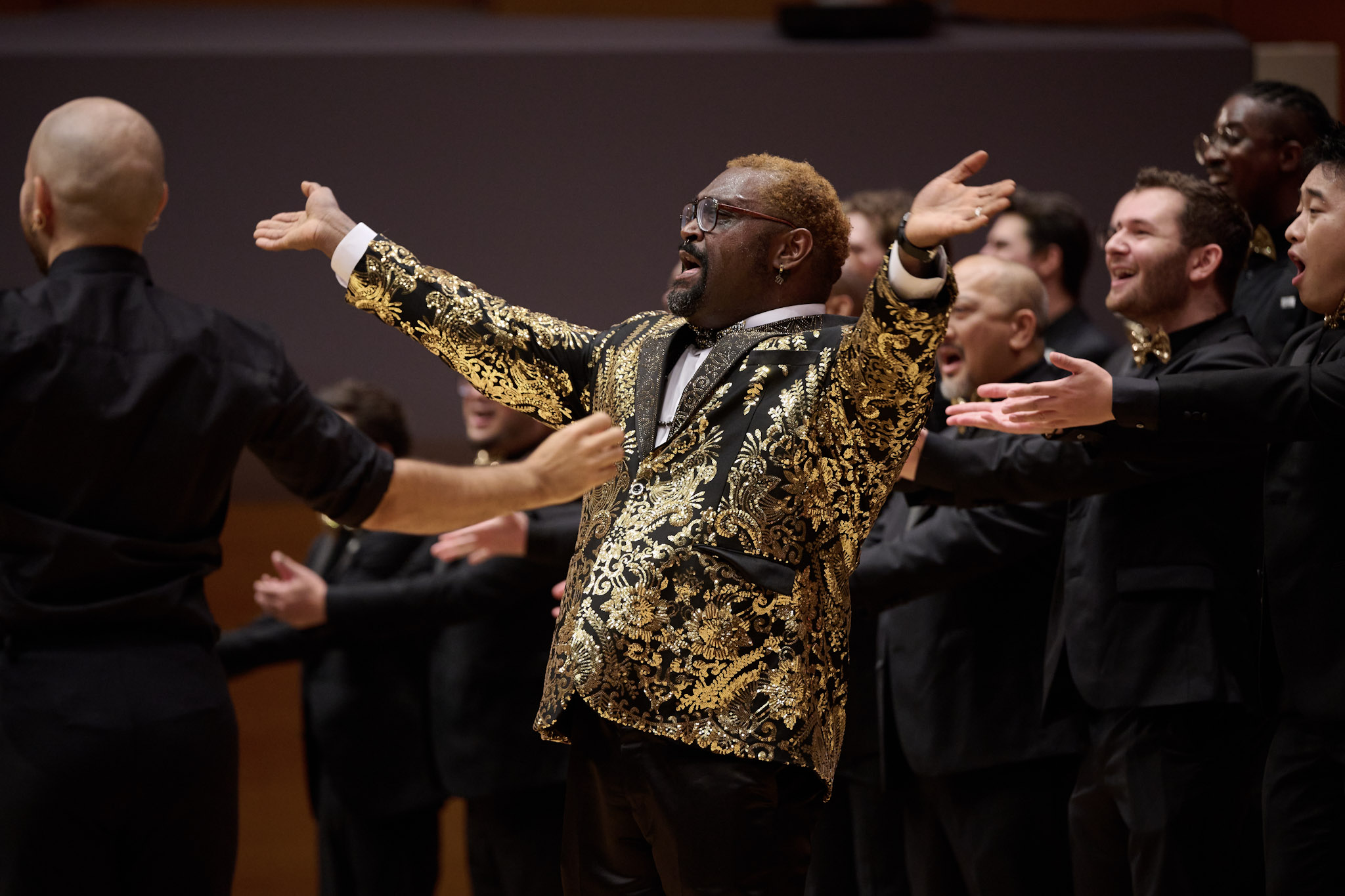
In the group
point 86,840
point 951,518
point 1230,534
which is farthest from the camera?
point 951,518

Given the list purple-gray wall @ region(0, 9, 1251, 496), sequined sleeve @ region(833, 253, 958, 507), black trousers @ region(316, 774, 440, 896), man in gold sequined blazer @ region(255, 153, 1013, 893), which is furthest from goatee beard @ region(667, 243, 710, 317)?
purple-gray wall @ region(0, 9, 1251, 496)

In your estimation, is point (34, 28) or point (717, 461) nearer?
point (717, 461)

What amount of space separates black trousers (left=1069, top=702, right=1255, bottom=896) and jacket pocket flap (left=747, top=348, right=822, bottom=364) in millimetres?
947

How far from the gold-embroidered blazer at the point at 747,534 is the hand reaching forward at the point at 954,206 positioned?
0.29 feet

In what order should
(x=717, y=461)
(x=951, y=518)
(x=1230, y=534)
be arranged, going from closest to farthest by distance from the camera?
1. (x=717, y=461)
2. (x=1230, y=534)
3. (x=951, y=518)

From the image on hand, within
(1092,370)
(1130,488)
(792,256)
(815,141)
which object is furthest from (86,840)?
(815,141)

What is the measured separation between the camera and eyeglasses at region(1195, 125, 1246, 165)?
3170 millimetres

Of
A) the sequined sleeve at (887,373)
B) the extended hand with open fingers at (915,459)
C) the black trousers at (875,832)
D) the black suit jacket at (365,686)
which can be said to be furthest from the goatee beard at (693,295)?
the black suit jacket at (365,686)

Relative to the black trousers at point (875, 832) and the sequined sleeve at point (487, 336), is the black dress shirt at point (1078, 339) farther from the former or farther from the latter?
the sequined sleeve at point (487, 336)

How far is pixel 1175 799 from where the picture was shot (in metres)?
2.50

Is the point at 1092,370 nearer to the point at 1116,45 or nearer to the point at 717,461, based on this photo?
the point at 717,461

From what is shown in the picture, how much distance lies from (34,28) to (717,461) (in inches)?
152

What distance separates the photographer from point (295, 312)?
473 centimetres

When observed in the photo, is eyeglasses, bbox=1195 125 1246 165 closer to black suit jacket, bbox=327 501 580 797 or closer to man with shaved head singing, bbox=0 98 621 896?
black suit jacket, bbox=327 501 580 797
